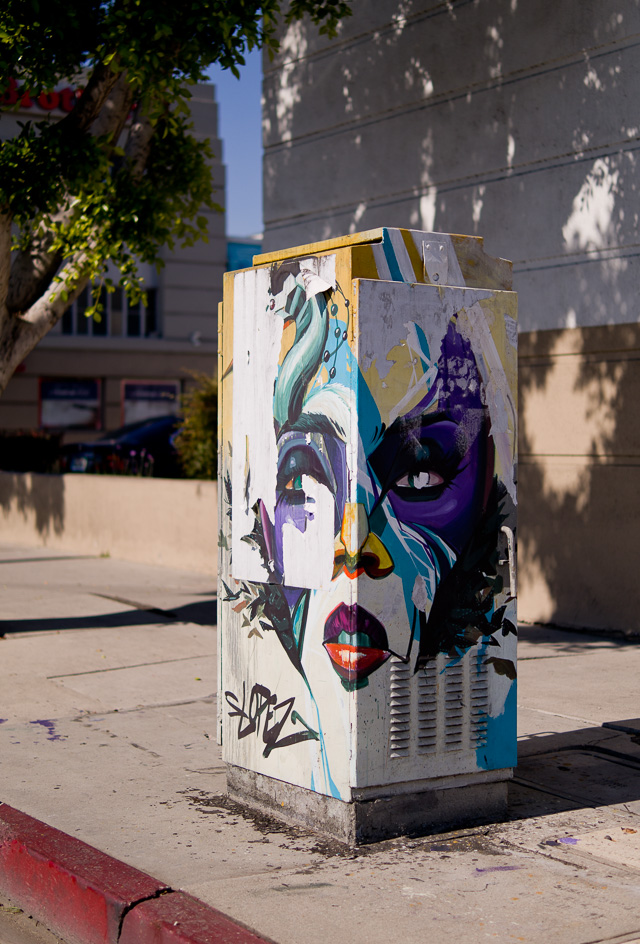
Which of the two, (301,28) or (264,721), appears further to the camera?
(301,28)

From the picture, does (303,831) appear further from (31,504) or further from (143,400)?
(143,400)

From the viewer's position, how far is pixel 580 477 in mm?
9219

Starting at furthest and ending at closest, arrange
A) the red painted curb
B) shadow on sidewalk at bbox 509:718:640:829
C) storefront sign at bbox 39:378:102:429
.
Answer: storefront sign at bbox 39:378:102:429 → shadow on sidewalk at bbox 509:718:640:829 → the red painted curb

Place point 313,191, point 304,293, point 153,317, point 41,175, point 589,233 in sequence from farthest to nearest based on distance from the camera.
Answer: point 153,317, point 313,191, point 589,233, point 41,175, point 304,293

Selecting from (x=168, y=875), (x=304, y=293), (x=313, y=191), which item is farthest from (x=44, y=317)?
(x=168, y=875)

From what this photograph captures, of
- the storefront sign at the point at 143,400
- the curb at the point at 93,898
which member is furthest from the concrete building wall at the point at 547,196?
the storefront sign at the point at 143,400

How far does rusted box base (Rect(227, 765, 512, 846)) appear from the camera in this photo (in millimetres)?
4387

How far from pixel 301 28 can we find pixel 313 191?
71.9 inches

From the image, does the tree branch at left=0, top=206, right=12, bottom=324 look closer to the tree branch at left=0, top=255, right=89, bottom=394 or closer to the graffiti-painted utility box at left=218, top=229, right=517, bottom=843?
the tree branch at left=0, top=255, right=89, bottom=394

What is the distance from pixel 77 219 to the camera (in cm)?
918

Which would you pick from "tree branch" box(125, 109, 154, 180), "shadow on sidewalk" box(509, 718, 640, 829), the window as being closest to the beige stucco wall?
"shadow on sidewalk" box(509, 718, 640, 829)

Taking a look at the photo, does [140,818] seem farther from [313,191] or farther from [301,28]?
[301,28]

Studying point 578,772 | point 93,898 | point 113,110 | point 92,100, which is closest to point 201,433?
point 113,110

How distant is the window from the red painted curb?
91.1 ft
